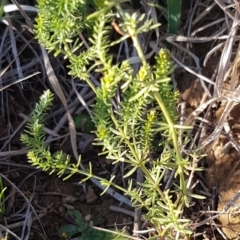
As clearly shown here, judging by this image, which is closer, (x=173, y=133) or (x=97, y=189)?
(x=173, y=133)

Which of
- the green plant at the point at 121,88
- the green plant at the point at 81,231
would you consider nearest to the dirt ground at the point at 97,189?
the green plant at the point at 81,231

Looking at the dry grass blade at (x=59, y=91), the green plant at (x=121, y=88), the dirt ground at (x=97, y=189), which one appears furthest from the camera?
the dry grass blade at (x=59, y=91)

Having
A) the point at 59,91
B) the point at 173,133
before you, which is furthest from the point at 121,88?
the point at 59,91

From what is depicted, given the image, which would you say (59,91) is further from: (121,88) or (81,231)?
(121,88)

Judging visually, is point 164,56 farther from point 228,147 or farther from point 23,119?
point 23,119

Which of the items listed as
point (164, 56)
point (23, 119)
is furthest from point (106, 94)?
point (23, 119)

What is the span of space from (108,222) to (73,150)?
24 cm

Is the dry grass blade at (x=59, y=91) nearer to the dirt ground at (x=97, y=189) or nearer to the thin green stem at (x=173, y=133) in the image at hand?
the dirt ground at (x=97, y=189)

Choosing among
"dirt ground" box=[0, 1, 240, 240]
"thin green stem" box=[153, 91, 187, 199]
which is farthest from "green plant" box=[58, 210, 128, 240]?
"thin green stem" box=[153, 91, 187, 199]

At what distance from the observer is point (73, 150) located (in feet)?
5.40

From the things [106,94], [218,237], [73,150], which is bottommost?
[218,237]

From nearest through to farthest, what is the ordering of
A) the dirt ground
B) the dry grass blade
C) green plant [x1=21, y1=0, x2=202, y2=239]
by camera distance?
green plant [x1=21, y1=0, x2=202, y2=239]
the dirt ground
the dry grass blade

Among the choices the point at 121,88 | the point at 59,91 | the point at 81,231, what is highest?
the point at 121,88

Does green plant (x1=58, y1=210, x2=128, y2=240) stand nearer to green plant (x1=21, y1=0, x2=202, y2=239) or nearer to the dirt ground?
the dirt ground
